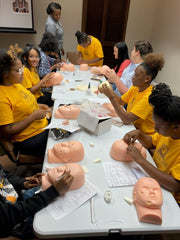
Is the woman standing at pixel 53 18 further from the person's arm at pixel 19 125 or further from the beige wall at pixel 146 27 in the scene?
the person's arm at pixel 19 125

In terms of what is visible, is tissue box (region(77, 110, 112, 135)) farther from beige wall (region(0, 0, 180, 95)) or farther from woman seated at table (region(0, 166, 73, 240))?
beige wall (region(0, 0, 180, 95))

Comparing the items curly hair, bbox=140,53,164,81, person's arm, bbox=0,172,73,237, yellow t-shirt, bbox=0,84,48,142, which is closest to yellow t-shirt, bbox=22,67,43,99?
yellow t-shirt, bbox=0,84,48,142

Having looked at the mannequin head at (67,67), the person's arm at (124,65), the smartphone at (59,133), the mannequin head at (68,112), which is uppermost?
the person's arm at (124,65)

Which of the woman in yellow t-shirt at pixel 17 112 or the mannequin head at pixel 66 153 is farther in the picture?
the woman in yellow t-shirt at pixel 17 112

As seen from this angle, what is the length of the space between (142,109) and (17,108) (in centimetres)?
110

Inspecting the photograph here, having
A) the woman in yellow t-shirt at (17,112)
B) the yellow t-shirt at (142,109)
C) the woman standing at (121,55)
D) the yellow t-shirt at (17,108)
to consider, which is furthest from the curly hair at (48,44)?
the yellow t-shirt at (142,109)

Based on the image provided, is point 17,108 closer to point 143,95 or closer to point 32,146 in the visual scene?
point 32,146

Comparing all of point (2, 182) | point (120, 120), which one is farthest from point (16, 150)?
point (120, 120)

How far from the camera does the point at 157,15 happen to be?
500 cm

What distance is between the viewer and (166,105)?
1.12 m

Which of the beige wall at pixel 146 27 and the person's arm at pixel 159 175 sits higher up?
the beige wall at pixel 146 27

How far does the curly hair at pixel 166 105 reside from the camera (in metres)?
1.09

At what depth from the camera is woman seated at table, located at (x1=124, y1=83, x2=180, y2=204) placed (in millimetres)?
1097

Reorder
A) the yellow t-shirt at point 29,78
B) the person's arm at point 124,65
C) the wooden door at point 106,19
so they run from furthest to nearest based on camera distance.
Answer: the wooden door at point 106,19 → the person's arm at point 124,65 → the yellow t-shirt at point 29,78
